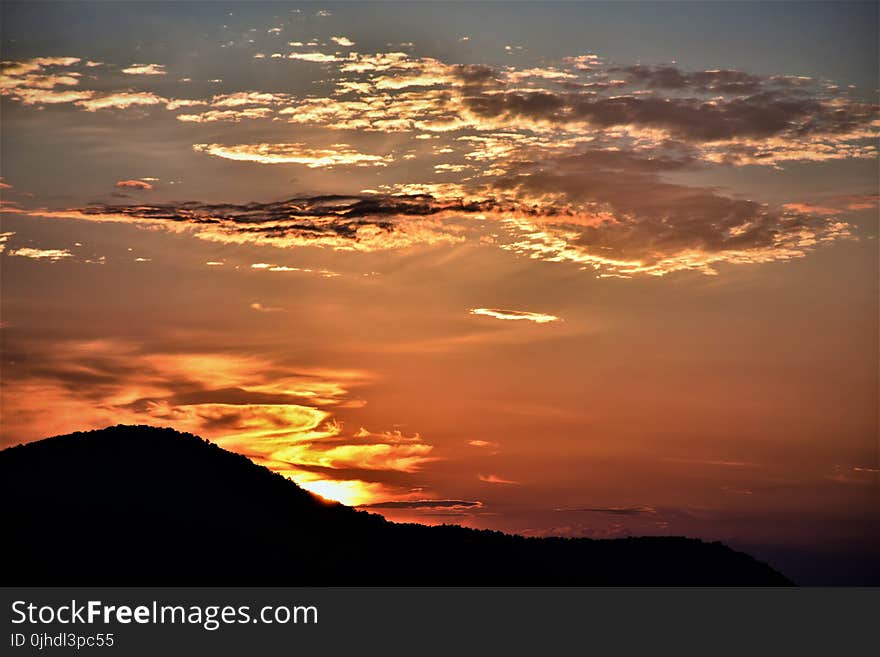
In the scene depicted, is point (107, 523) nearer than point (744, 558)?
Yes

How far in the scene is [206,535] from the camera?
328ft

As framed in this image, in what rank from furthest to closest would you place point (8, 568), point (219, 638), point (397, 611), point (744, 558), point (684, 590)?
point (744, 558) < point (684, 590) < point (397, 611) < point (8, 568) < point (219, 638)

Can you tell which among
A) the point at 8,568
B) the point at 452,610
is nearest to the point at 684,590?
the point at 452,610

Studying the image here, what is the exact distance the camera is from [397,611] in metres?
95.0

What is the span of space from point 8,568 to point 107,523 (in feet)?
32.5

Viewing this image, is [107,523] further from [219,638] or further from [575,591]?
[575,591]

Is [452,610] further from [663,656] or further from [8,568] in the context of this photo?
[8,568]

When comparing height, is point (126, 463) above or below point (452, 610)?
above

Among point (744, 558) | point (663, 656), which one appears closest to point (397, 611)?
point (663, 656)

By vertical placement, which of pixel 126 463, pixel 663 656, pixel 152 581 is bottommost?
pixel 663 656

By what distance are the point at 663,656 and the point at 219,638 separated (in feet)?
129

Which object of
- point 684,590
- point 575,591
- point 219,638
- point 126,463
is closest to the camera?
point 219,638

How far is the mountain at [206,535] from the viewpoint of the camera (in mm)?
92125

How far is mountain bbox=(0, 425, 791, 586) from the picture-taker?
9212cm
